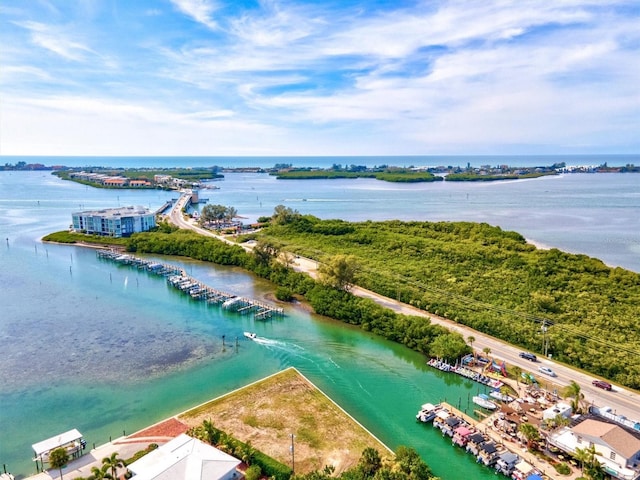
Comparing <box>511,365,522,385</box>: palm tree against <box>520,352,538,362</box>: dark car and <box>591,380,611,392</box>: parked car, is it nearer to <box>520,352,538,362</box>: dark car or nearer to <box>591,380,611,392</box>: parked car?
<box>520,352,538,362</box>: dark car

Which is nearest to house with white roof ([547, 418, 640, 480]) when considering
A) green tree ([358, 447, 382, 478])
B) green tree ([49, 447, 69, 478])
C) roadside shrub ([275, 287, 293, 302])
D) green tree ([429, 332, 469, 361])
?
Answer: green tree ([429, 332, 469, 361])

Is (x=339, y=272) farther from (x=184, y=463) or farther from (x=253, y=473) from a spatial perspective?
(x=184, y=463)

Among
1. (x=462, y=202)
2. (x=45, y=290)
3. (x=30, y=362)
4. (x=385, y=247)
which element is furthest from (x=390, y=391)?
(x=462, y=202)

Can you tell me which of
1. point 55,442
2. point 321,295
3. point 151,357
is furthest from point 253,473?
point 321,295

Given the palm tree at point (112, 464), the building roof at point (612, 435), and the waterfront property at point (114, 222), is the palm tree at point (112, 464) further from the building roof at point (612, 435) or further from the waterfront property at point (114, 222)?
the waterfront property at point (114, 222)

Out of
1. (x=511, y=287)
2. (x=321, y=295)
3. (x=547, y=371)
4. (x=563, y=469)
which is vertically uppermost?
(x=511, y=287)

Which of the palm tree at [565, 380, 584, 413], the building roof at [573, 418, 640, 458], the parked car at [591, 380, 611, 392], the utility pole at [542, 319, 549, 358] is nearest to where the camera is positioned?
the building roof at [573, 418, 640, 458]
